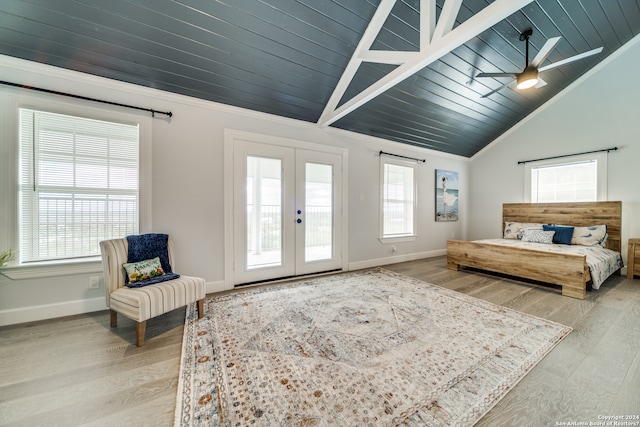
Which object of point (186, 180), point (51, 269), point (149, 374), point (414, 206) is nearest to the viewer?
point (149, 374)

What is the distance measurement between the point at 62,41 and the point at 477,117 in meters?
5.81

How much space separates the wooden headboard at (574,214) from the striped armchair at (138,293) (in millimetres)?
6104

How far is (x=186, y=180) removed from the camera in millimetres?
2955

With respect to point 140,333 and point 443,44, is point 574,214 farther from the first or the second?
point 140,333

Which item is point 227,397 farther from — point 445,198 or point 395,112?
point 445,198

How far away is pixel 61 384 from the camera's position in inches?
59.3

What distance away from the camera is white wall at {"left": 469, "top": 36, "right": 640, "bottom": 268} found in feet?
12.7

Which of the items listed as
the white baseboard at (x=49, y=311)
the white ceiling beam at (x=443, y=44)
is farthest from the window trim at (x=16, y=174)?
the white ceiling beam at (x=443, y=44)

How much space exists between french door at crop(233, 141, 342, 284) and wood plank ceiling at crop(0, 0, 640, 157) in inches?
26.4

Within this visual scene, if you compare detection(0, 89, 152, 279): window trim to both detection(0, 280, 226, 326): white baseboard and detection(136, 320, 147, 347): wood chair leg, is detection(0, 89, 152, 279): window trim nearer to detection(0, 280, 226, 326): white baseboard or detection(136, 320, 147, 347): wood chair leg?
detection(0, 280, 226, 326): white baseboard

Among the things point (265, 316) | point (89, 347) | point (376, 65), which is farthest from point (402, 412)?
point (376, 65)

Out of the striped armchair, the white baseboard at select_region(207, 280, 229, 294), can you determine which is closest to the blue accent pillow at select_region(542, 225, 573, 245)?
the white baseboard at select_region(207, 280, 229, 294)

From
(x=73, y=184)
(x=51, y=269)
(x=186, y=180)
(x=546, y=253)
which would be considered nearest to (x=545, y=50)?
(x=546, y=253)

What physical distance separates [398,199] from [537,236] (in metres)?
2.49
